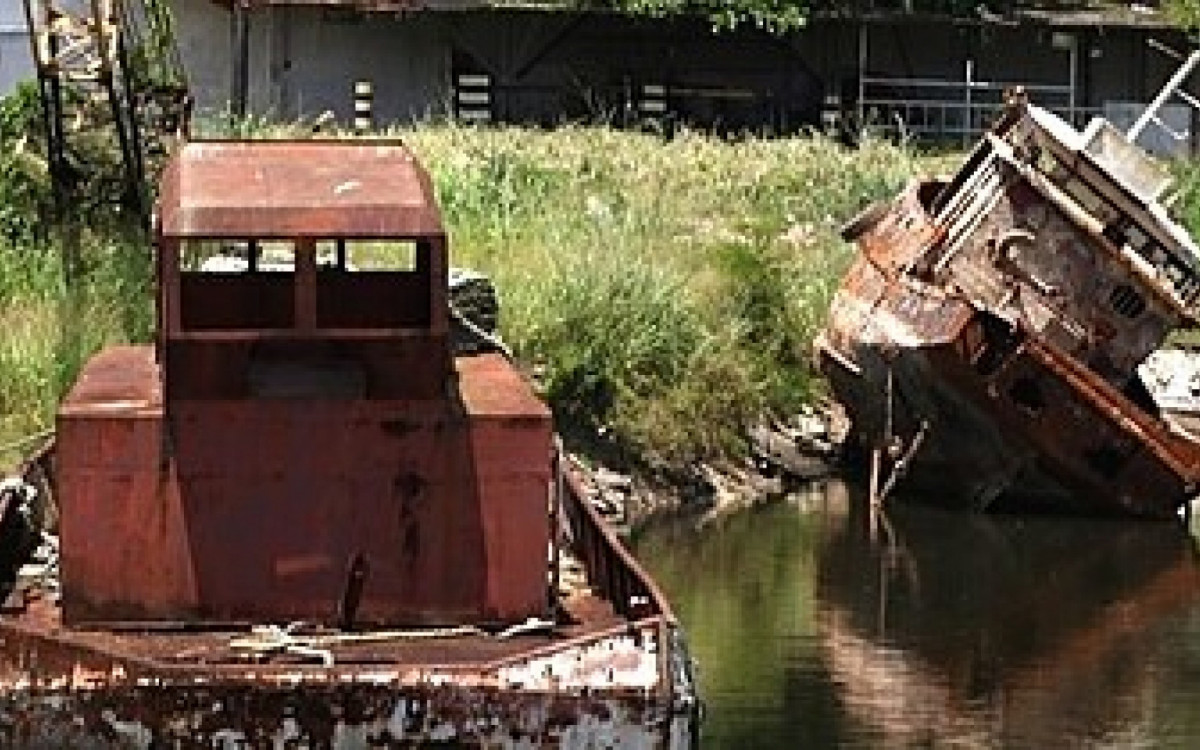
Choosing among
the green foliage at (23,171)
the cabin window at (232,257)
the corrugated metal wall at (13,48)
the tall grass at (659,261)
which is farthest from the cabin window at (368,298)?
the corrugated metal wall at (13,48)

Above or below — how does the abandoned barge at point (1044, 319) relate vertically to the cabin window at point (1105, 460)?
above

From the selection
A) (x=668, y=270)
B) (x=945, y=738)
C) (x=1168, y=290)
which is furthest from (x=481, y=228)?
(x=945, y=738)

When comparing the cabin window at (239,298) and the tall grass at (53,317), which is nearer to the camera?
the cabin window at (239,298)

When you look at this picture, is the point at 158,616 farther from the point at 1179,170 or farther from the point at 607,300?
the point at 1179,170

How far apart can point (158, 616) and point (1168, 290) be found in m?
17.0

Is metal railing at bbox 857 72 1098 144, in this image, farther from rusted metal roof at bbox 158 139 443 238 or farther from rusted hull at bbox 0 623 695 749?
rusted hull at bbox 0 623 695 749

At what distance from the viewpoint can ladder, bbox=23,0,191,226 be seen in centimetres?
2823

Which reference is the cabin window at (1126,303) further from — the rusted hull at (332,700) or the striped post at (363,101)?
the striped post at (363,101)

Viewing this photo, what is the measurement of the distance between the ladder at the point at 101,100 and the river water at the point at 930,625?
23.3ft

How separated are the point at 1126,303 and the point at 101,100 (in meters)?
11.6

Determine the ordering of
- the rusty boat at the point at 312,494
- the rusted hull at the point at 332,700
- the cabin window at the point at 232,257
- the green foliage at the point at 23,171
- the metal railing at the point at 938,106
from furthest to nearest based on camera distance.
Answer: the metal railing at the point at 938,106 < the green foliage at the point at 23,171 < the cabin window at the point at 232,257 < the rusty boat at the point at 312,494 < the rusted hull at the point at 332,700

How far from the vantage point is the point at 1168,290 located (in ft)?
95.7

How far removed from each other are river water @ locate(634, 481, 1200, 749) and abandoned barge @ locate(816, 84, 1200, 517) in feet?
2.66

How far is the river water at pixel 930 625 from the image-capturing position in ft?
67.0
